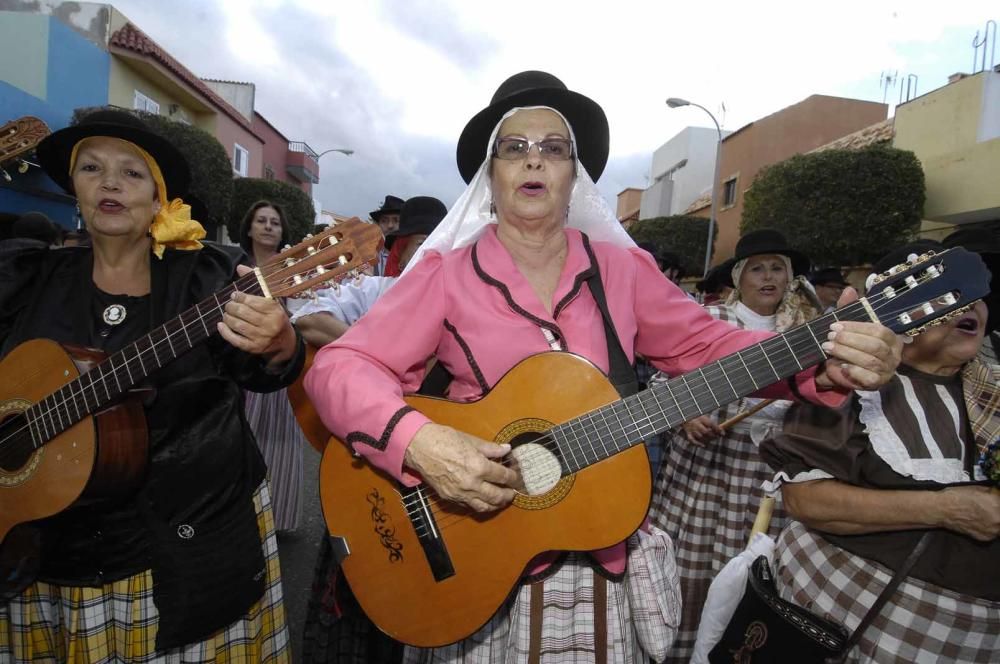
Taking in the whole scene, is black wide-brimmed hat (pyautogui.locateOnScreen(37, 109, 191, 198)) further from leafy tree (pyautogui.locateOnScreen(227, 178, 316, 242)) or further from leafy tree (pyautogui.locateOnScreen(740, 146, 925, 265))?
leafy tree (pyautogui.locateOnScreen(227, 178, 316, 242))

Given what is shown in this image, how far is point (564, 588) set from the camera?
1757mm

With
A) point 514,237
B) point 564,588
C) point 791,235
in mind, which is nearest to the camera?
point 564,588

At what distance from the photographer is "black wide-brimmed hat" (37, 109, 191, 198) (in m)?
2.19

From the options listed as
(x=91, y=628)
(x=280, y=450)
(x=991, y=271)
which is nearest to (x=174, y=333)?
(x=91, y=628)

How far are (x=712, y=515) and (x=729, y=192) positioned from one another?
1037 inches

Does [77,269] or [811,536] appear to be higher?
[77,269]

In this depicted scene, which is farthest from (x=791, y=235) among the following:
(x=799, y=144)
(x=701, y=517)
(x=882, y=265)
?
(x=882, y=265)

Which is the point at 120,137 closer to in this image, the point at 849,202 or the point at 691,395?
the point at 691,395

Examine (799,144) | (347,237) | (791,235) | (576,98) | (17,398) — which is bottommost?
(17,398)

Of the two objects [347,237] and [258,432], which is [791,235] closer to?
[258,432]

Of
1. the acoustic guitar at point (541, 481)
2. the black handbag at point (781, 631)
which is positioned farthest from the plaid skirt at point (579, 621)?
the black handbag at point (781, 631)

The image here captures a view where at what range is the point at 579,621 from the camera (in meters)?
1.75

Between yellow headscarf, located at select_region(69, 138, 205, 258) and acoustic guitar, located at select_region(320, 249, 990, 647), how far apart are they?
121 centimetres

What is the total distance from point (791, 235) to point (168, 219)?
17.7 m
